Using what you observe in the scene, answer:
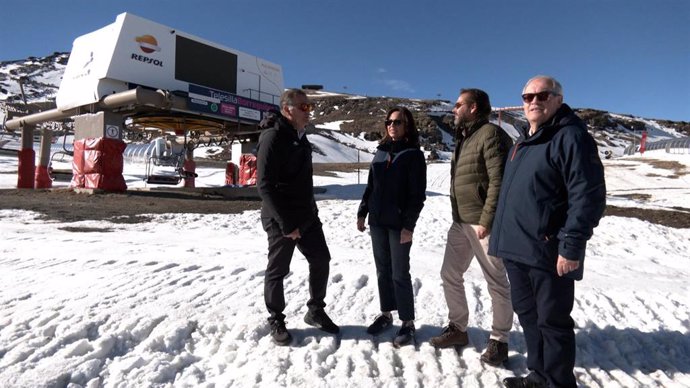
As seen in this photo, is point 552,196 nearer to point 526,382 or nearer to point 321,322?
point 526,382

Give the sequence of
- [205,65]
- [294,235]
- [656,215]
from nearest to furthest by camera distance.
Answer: [294,235], [656,215], [205,65]

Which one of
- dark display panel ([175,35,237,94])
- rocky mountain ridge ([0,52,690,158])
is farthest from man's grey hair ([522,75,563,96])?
rocky mountain ridge ([0,52,690,158])

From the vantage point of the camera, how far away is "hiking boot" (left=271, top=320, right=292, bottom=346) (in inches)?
134

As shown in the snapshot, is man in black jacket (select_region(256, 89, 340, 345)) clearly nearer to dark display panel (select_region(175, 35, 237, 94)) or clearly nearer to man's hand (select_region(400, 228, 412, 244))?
man's hand (select_region(400, 228, 412, 244))

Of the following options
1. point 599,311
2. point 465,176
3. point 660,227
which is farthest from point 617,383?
point 660,227

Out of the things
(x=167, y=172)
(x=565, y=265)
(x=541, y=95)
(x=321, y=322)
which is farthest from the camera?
(x=167, y=172)

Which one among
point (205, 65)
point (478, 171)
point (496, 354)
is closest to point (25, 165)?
point (205, 65)

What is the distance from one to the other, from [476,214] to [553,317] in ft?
2.98

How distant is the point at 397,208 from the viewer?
343 cm

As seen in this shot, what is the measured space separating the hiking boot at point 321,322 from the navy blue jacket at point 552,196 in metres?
1.60

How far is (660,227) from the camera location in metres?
10.2

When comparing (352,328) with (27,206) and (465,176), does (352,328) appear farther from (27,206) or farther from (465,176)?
(27,206)

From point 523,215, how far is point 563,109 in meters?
0.70

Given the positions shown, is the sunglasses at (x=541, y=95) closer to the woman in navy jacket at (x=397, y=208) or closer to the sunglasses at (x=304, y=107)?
the woman in navy jacket at (x=397, y=208)
